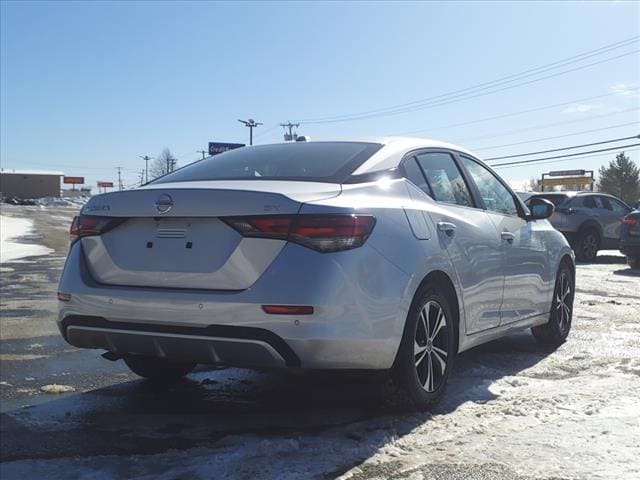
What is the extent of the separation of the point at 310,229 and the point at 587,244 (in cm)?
1349

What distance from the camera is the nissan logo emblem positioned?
11.0 feet

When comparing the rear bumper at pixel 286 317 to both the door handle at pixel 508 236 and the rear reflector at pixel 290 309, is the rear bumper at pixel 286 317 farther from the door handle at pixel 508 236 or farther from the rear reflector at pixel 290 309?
the door handle at pixel 508 236

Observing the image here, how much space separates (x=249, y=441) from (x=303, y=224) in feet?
3.72

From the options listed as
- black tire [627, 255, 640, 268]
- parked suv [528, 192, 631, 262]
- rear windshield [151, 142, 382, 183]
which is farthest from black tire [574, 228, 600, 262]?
rear windshield [151, 142, 382, 183]

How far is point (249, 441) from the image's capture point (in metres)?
3.31

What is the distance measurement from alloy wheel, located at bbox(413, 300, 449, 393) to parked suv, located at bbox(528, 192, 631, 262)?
1189cm

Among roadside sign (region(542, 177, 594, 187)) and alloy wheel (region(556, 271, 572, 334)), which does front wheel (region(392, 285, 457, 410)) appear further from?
roadside sign (region(542, 177, 594, 187))

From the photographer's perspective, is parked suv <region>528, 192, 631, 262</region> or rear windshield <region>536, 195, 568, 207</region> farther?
rear windshield <region>536, 195, 568, 207</region>

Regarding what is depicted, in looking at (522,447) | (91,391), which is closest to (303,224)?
(522,447)

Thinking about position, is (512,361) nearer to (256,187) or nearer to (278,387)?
(278,387)

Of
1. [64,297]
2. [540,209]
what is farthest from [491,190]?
[64,297]

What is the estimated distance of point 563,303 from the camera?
5863 mm

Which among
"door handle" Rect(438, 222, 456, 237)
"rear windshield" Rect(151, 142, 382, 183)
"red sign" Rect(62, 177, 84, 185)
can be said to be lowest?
"door handle" Rect(438, 222, 456, 237)

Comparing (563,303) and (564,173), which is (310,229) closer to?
(563,303)
